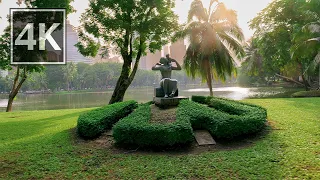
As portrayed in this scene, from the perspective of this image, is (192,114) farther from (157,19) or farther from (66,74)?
(66,74)

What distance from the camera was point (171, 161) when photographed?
15.6 feet

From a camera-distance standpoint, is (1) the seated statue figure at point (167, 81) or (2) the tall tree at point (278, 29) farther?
(2) the tall tree at point (278, 29)

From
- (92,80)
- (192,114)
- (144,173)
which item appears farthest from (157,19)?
(92,80)

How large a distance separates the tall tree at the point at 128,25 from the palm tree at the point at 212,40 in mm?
3743

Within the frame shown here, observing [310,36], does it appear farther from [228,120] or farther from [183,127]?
[183,127]

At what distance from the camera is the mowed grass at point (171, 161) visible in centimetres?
411

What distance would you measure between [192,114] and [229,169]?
103 inches

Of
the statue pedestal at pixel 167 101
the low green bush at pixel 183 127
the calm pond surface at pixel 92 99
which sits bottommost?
the calm pond surface at pixel 92 99

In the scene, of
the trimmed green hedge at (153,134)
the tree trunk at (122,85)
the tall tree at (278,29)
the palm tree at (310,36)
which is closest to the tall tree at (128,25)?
the tree trunk at (122,85)

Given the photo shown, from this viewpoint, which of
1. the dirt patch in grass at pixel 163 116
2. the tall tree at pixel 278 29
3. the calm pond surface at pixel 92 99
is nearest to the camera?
the dirt patch in grass at pixel 163 116

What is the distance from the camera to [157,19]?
41.3ft

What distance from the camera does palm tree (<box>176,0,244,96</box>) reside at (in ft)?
55.3

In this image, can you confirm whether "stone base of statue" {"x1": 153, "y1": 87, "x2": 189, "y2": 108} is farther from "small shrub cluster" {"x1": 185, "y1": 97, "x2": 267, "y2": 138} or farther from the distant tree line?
the distant tree line

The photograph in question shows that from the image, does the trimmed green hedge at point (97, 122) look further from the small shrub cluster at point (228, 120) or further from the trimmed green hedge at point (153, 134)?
the small shrub cluster at point (228, 120)
